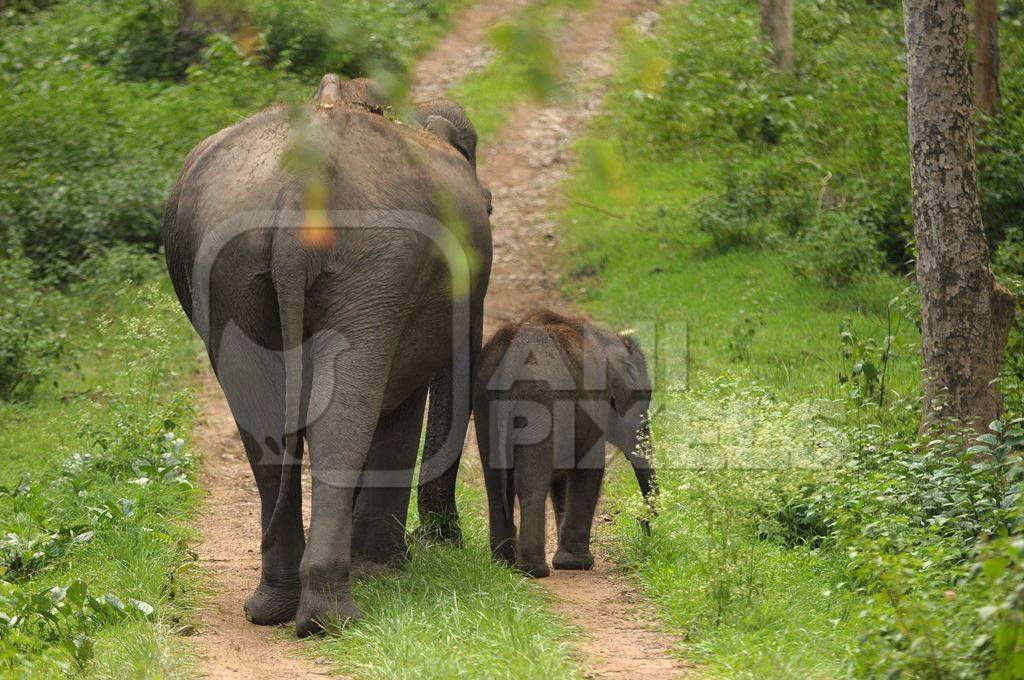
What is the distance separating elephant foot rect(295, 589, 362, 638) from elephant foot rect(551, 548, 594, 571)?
5.16 feet

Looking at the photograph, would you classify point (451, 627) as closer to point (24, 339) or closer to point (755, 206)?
point (24, 339)

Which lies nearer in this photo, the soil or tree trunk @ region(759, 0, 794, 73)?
the soil

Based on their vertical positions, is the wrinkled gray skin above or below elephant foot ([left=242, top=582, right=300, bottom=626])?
above

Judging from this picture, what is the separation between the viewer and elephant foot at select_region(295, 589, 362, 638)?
516 centimetres

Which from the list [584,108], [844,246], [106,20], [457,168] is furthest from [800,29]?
[457,168]

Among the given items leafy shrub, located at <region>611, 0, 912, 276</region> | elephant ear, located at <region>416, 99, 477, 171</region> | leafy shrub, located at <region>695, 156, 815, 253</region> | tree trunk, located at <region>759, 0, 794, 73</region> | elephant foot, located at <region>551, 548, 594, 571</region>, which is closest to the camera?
elephant foot, located at <region>551, 548, 594, 571</region>

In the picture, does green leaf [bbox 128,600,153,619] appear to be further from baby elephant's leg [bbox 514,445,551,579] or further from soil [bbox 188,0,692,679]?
baby elephant's leg [bbox 514,445,551,579]

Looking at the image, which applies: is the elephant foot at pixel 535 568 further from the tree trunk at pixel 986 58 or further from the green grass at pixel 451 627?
the tree trunk at pixel 986 58

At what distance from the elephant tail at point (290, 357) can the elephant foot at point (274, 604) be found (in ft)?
1.22

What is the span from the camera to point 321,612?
5.17 meters

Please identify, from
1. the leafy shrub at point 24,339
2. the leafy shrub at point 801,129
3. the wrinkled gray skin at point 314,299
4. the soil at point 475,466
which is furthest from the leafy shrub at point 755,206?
the wrinkled gray skin at point 314,299

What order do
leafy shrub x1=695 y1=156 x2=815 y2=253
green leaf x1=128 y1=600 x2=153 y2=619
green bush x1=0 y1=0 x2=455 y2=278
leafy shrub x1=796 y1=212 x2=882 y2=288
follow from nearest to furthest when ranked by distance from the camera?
green leaf x1=128 y1=600 x2=153 y2=619 → leafy shrub x1=796 y1=212 x2=882 y2=288 → leafy shrub x1=695 y1=156 x2=815 y2=253 → green bush x1=0 y1=0 x2=455 y2=278

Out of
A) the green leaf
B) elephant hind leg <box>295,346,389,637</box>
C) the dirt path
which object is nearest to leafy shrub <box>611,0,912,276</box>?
the dirt path

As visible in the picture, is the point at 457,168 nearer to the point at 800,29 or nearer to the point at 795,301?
the point at 795,301
